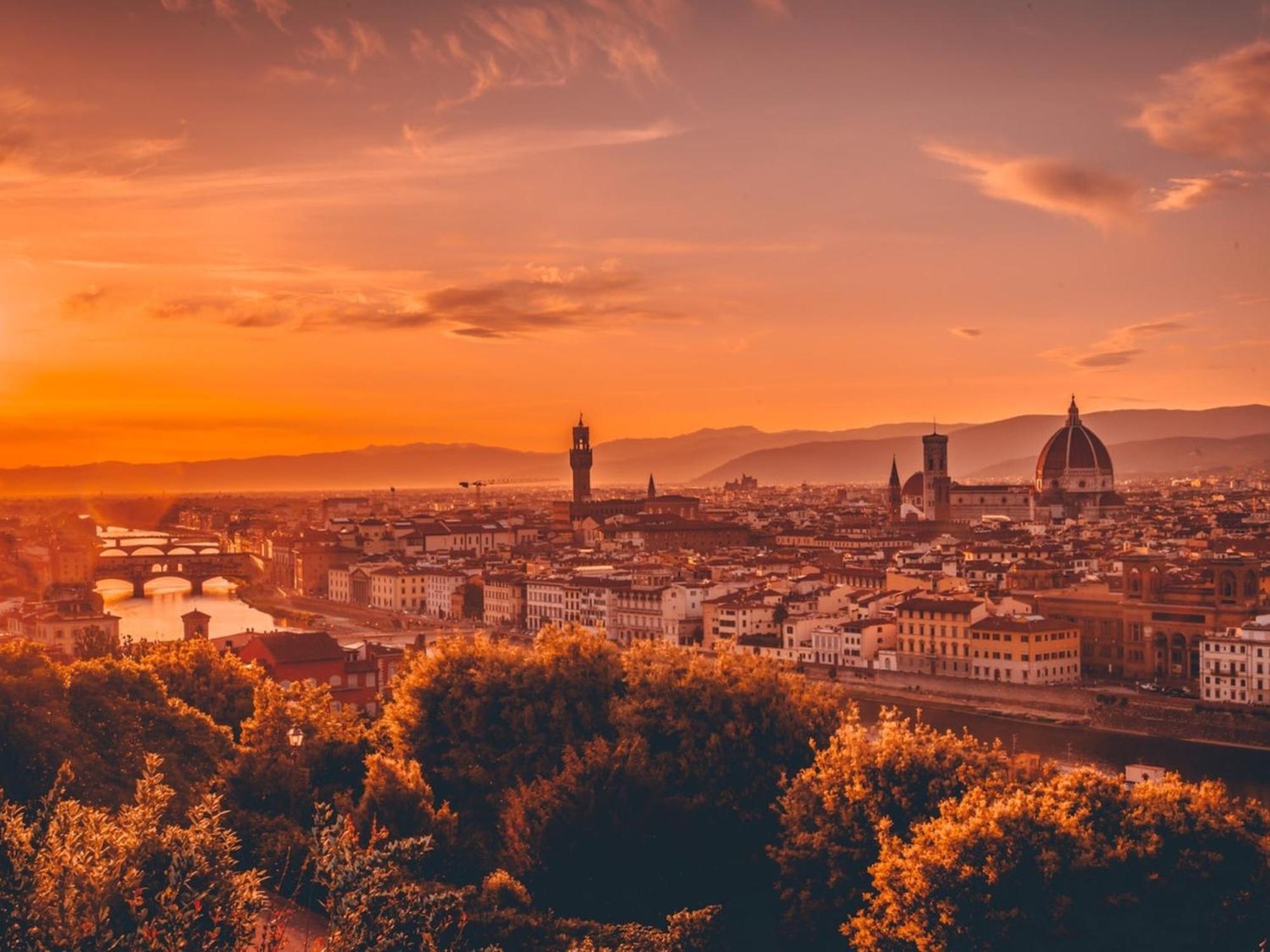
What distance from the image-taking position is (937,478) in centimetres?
9669

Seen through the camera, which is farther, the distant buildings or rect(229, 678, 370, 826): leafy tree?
the distant buildings

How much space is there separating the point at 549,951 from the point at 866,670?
102ft

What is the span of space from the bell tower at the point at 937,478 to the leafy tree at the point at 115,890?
8875 cm

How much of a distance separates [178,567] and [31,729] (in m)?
73.6

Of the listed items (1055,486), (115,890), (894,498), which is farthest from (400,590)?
(115,890)

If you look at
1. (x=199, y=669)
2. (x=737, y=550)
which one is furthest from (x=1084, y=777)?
(x=737, y=550)

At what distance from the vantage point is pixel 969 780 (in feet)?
49.9

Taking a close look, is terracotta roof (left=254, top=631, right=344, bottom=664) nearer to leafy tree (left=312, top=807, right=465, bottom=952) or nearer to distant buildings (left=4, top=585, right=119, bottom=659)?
distant buildings (left=4, top=585, right=119, bottom=659)

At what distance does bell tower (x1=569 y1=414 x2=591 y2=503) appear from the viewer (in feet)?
343

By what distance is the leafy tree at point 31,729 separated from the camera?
16047 mm

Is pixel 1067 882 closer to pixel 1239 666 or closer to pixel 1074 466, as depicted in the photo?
pixel 1239 666

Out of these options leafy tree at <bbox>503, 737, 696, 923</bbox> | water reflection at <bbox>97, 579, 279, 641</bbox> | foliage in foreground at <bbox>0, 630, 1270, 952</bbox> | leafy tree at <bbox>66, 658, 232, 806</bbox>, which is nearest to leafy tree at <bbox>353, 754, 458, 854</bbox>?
foliage in foreground at <bbox>0, 630, 1270, 952</bbox>

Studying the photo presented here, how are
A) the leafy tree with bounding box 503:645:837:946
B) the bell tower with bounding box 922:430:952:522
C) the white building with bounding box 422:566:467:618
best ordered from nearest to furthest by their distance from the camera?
the leafy tree with bounding box 503:645:837:946, the white building with bounding box 422:566:467:618, the bell tower with bounding box 922:430:952:522

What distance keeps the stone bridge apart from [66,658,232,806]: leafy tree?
65101 mm
